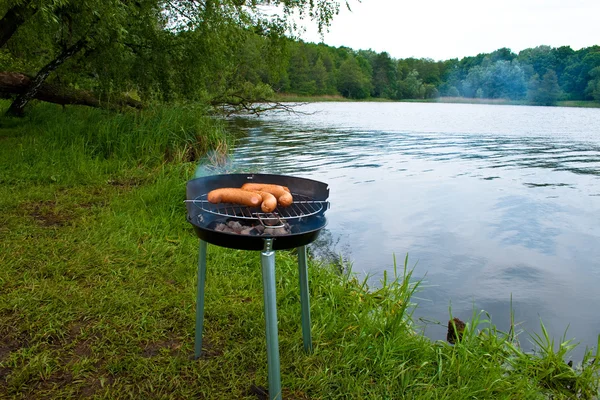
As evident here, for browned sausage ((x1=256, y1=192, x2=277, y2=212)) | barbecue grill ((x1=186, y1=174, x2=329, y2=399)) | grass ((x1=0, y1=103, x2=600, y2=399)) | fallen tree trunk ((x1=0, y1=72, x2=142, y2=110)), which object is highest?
fallen tree trunk ((x1=0, y1=72, x2=142, y2=110))

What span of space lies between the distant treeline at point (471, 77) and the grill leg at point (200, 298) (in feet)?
163

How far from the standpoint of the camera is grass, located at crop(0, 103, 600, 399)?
92.7 inches

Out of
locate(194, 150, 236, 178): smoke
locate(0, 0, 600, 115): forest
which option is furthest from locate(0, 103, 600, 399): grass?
locate(194, 150, 236, 178): smoke

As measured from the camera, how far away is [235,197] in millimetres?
2277

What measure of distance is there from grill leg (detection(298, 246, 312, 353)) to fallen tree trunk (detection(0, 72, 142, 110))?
8779 millimetres

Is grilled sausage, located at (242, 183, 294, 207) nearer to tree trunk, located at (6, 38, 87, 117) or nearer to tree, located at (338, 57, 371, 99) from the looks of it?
tree trunk, located at (6, 38, 87, 117)

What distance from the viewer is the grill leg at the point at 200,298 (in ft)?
8.07

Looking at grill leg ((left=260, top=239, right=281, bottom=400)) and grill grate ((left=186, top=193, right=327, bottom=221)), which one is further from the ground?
grill grate ((left=186, top=193, right=327, bottom=221))

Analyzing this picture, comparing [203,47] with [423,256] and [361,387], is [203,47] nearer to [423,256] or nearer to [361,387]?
[423,256]

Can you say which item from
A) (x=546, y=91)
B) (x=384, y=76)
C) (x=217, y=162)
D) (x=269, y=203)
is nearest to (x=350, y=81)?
(x=384, y=76)

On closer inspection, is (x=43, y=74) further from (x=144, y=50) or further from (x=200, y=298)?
(x=200, y=298)

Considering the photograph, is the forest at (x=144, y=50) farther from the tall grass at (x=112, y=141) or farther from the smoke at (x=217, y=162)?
the smoke at (x=217, y=162)

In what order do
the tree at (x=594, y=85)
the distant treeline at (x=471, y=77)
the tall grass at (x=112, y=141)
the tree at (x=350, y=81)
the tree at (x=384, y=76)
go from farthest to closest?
1. the tree at (x=384, y=76)
2. the tree at (x=350, y=81)
3. the distant treeline at (x=471, y=77)
4. the tree at (x=594, y=85)
5. the tall grass at (x=112, y=141)

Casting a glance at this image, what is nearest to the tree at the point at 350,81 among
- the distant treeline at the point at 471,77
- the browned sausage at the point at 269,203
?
the distant treeline at the point at 471,77
